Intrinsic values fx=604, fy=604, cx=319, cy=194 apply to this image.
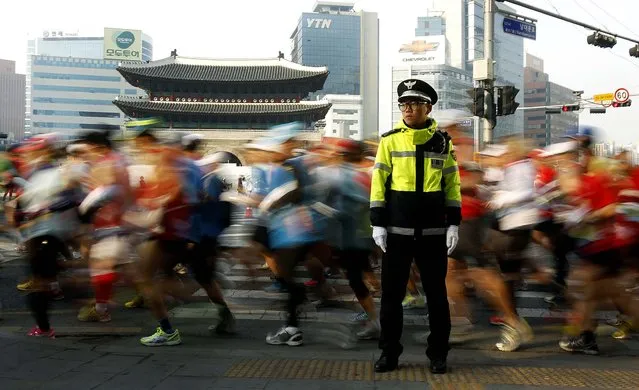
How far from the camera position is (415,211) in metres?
4.13

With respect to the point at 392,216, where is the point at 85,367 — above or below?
below

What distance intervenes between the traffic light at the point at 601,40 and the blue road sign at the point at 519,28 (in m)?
1.29

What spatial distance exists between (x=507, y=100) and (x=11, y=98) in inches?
6046

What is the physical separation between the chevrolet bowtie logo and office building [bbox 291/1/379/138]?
48.4 ft

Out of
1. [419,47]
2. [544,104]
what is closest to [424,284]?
[544,104]

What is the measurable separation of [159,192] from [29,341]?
1.66 meters

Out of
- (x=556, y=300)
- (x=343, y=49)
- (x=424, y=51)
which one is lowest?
(x=556, y=300)

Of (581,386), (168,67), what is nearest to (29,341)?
(581,386)

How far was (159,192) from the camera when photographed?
16.6 feet

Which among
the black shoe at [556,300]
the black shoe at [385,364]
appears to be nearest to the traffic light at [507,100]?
the black shoe at [556,300]

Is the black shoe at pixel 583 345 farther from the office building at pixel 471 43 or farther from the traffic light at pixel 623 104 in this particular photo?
the office building at pixel 471 43

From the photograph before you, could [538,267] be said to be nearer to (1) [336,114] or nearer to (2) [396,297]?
(2) [396,297]

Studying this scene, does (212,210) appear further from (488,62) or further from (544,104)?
(544,104)

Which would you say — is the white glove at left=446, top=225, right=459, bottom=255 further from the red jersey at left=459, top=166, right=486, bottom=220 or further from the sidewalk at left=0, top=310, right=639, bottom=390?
the red jersey at left=459, top=166, right=486, bottom=220
